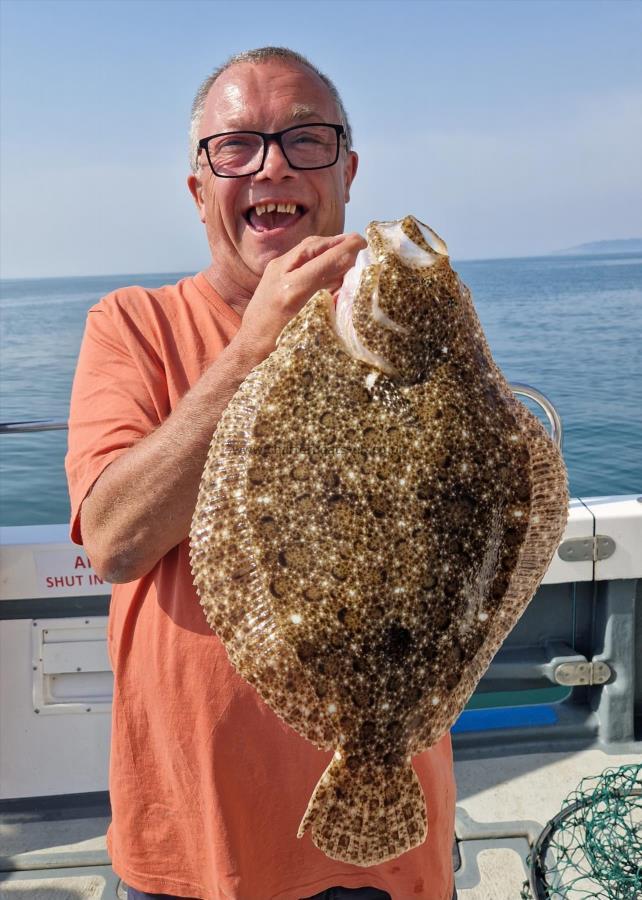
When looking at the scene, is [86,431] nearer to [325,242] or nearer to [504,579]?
[325,242]

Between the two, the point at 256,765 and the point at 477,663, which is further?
the point at 256,765

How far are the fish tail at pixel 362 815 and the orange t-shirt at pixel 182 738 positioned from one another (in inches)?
20.6

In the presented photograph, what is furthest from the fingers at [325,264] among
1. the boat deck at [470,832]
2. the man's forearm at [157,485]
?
the boat deck at [470,832]

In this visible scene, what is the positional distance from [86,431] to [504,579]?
1.08 m

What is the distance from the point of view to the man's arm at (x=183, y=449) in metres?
1.62

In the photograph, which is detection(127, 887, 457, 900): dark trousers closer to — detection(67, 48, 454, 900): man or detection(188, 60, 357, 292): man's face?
detection(67, 48, 454, 900): man

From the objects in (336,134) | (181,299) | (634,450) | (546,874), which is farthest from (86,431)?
(634,450)

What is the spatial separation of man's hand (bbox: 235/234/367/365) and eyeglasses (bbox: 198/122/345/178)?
565mm

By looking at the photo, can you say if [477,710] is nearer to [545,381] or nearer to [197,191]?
[197,191]

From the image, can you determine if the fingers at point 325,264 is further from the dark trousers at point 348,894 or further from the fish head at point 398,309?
the dark trousers at point 348,894

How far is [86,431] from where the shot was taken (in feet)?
6.56

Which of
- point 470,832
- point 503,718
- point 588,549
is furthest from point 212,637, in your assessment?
point 503,718

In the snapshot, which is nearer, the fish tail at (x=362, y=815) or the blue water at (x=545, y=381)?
the fish tail at (x=362, y=815)

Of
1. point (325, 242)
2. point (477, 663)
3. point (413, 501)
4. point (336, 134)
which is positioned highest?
point (336, 134)
